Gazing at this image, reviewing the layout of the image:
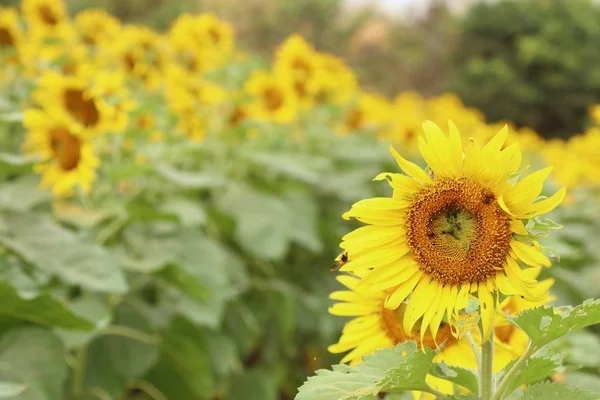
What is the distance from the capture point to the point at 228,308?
9.73 feet

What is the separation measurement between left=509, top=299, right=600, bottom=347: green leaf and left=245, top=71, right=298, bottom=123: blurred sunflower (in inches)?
119

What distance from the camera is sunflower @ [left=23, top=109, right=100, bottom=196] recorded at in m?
2.38

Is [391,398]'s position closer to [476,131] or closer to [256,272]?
[256,272]

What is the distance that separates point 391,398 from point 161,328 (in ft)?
4.29

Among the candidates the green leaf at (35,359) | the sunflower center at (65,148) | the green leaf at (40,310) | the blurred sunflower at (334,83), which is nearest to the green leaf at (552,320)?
the green leaf at (40,310)

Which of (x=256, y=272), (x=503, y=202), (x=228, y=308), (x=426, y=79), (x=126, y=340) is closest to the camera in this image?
(x=503, y=202)

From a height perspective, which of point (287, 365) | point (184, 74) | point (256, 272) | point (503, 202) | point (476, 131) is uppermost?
point (476, 131)

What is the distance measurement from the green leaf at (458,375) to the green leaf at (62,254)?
1049 mm

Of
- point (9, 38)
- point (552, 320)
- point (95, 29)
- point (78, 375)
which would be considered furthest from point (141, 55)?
point (552, 320)

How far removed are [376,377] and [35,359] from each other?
3.46 feet

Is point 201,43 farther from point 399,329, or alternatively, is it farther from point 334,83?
point 399,329

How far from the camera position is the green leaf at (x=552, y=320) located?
901mm

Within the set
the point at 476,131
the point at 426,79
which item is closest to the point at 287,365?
the point at 476,131

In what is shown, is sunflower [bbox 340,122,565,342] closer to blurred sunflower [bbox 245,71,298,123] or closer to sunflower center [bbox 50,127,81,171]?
sunflower center [bbox 50,127,81,171]
